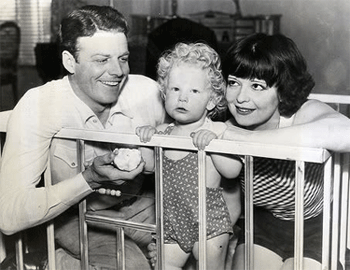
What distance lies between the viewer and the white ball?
1129 millimetres

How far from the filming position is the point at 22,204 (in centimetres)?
122

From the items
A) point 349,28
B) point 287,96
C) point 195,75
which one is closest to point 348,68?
point 349,28

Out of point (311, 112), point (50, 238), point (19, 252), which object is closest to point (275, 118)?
point (311, 112)

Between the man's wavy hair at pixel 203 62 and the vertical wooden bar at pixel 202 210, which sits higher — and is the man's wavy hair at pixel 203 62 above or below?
above

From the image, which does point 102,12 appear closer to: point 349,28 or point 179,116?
point 179,116

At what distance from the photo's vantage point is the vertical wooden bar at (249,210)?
1.00 m

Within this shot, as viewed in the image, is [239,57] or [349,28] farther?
[349,28]

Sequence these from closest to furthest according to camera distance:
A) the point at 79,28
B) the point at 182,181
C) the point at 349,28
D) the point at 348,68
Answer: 1. the point at 182,181
2. the point at 79,28
3. the point at 349,28
4. the point at 348,68

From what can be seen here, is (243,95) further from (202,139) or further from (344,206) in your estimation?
(344,206)

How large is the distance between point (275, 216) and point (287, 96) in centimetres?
30

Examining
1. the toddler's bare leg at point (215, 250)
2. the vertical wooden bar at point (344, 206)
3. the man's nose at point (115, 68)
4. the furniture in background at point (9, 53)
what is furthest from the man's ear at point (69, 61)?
the furniture in background at point (9, 53)

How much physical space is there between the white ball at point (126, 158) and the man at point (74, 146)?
0.8 inches

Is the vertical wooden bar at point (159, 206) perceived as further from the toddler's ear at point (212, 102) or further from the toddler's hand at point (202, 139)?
the toddler's ear at point (212, 102)

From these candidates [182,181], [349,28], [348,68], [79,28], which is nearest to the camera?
[182,181]
